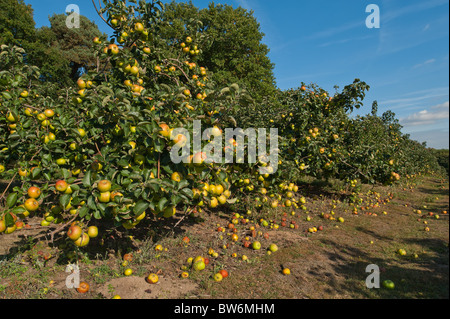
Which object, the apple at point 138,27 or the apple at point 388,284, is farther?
the apple at point 138,27

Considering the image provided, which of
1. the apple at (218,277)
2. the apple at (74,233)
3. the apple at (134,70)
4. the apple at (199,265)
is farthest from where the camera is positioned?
the apple at (134,70)

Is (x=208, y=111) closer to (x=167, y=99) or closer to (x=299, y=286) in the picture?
(x=167, y=99)

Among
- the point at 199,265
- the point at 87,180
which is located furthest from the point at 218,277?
the point at 87,180

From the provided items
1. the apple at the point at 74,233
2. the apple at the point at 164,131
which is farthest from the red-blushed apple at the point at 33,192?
the apple at the point at 164,131

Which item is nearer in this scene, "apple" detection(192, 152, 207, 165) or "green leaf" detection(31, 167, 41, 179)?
"apple" detection(192, 152, 207, 165)

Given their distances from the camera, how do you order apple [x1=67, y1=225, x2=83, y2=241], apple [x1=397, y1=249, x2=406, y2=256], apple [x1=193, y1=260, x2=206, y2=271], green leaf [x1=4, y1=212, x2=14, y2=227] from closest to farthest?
green leaf [x1=4, y1=212, x2=14, y2=227] → apple [x1=67, y1=225, x2=83, y2=241] → apple [x1=193, y1=260, x2=206, y2=271] → apple [x1=397, y1=249, x2=406, y2=256]

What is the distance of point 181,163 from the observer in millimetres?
2680

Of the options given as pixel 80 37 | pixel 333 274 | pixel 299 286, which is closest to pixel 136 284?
pixel 299 286

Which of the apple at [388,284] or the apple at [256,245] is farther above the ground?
the apple at [256,245]

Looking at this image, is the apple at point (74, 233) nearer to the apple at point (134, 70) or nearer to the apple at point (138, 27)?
the apple at point (134, 70)

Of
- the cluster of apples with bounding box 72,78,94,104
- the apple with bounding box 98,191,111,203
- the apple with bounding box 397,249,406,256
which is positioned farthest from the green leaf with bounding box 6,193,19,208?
the apple with bounding box 397,249,406,256

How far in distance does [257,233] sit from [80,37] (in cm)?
2673

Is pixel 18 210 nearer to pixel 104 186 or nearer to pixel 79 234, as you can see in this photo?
pixel 79 234

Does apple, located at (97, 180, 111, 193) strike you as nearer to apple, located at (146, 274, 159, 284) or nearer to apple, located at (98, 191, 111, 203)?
apple, located at (98, 191, 111, 203)
